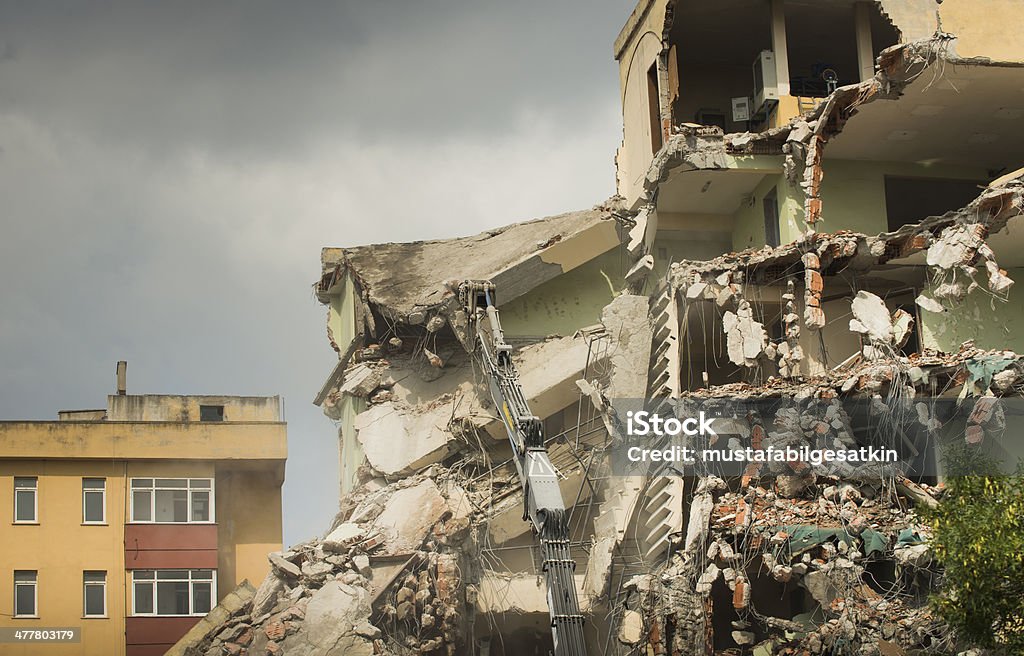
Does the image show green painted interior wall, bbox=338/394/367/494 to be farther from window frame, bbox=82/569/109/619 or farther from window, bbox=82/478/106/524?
window frame, bbox=82/569/109/619

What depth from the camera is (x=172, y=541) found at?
35.8 metres

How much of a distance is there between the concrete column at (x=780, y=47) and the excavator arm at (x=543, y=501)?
903 cm

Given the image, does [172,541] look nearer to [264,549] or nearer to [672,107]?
[264,549]

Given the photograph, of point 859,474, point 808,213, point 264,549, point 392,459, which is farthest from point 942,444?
point 264,549

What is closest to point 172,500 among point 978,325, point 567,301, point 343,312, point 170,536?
point 170,536

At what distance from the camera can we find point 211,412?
3978 centimetres

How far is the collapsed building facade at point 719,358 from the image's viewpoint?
24906 millimetres

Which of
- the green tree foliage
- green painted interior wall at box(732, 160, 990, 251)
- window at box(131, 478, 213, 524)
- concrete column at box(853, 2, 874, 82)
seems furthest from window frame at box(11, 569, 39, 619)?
concrete column at box(853, 2, 874, 82)

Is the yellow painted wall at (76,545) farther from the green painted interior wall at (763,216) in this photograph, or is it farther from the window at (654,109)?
the green painted interior wall at (763,216)

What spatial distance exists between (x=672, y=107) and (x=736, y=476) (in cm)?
977

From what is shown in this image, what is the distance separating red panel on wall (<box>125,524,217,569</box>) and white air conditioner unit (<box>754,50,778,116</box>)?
1777 cm

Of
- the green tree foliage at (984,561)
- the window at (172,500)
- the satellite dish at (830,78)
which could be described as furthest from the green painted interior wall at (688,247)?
the window at (172,500)

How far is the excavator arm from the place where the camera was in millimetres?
23281

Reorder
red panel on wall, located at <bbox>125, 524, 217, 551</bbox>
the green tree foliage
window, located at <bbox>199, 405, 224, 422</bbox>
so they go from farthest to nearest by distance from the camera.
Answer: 1. window, located at <bbox>199, 405, 224, 422</bbox>
2. red panel on wall, located at <bbox>125, 524, 217, 551</bbox>
3. the green tree foliage
